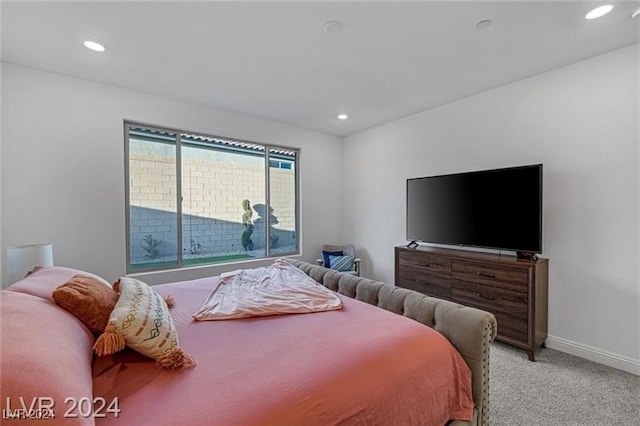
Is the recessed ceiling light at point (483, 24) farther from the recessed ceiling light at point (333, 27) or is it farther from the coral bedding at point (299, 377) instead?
the coral bedding at point (299, 377)

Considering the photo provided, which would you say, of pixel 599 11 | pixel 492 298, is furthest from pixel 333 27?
pixel 492 298

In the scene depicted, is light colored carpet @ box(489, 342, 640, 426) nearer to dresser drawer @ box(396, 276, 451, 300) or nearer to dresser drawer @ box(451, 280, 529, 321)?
dresser drawer @ box(451, 280, 529, 321)

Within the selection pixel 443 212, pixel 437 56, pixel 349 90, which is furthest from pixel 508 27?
pixel 443 212

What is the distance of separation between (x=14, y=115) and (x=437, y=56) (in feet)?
12.5

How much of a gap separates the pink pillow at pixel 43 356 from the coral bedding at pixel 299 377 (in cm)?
15

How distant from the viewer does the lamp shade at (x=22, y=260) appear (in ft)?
6.68

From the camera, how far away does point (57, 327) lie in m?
1.03

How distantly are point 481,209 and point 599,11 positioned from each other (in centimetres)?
169

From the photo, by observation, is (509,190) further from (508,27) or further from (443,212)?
(508,27)

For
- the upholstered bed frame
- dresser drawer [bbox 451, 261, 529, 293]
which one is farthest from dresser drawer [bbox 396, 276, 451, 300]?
the upholstered bed frame

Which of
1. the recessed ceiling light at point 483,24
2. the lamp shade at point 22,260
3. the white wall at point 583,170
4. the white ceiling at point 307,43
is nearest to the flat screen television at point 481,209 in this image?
the white wall at point 583,170

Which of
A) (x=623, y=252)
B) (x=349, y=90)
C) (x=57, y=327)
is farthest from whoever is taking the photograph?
(x=349, y=90)

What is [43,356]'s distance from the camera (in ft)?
2.68

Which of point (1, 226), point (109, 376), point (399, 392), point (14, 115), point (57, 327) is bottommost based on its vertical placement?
point (399, 392)
